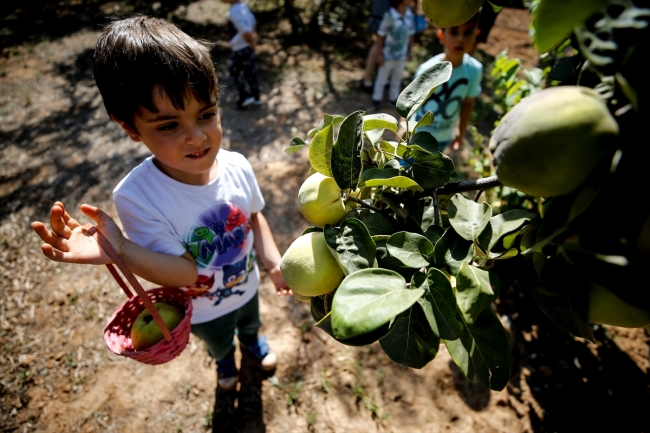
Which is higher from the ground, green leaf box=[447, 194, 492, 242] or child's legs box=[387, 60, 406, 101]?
green leaf box=[447, 194, 492, 242]

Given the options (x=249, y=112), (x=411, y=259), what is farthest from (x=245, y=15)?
(x=411, y=259)

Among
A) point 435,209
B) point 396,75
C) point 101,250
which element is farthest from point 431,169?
point 396,75

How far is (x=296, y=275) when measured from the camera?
73 cm

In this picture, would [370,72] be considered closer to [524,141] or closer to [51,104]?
[51,104]

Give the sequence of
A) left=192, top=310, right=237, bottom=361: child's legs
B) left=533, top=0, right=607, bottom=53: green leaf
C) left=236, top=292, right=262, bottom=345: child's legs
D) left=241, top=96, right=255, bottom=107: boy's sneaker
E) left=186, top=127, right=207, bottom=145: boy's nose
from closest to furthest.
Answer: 1. left=533, top=0, right=607, bottom=53: green leaf
2. left=186, top=127, right=207, bottom=145: boy's nose
3. left=192, top=310, right=237, bottom=361: child's legs
4. left=236, top=292, right=262, bottom=345: child's legs
5. left=241, top=96, right=255, bottom=107: boy's sneaker

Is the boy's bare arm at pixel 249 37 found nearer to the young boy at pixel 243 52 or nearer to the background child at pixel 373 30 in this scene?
the young boy at pixel 243 52

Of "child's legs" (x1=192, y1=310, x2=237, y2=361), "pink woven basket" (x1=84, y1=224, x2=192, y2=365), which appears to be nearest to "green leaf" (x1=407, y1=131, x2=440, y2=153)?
"pink woven basket" (x1=84, y1=224, x2=192, y2=365)

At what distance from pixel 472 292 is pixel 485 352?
11 cm

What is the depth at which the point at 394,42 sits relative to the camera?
14.3ft

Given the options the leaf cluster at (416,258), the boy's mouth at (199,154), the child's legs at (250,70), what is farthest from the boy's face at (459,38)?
the child's legs at (250,70)

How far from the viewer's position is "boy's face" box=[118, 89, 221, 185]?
1.21 metres

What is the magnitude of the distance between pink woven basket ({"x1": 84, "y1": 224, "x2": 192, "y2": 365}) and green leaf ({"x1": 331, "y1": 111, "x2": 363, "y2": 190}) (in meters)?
0.79

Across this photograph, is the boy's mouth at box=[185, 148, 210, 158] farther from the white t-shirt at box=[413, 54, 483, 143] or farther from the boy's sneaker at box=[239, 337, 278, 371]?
the white t-shirt at box=[413, 54, 483, 143]

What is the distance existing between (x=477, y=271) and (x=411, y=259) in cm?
10
